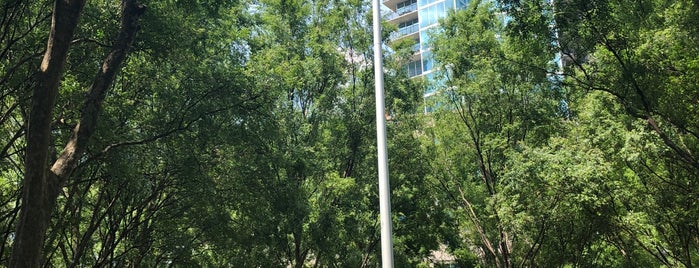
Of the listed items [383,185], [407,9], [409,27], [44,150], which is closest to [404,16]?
[407,9]

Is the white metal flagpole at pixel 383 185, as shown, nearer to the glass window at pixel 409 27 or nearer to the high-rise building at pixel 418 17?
the high-rise building at pixel 418 17

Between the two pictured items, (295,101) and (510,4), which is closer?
(510,4)

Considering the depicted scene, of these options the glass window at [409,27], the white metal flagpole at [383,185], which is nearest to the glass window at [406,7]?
the glass window at [409,27]

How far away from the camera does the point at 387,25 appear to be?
19438mm

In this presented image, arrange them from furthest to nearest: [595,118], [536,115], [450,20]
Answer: [450,20] → [536,115] → [595,118]

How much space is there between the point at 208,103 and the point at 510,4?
609cm

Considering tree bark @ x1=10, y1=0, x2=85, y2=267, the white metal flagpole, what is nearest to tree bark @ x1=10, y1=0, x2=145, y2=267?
tree bark @ x1=10, y1=0, x2=85, y2=267

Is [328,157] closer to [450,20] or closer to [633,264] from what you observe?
[450,20]

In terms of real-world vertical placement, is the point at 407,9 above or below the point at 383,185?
above

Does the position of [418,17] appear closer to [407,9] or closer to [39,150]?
[407,9]

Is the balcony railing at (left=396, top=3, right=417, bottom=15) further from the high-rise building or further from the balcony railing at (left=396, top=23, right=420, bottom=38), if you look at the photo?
the balcony railing at (left=396, top=23, right=420, bottom=38)

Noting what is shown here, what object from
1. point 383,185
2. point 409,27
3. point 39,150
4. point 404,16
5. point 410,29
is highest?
point 404,16

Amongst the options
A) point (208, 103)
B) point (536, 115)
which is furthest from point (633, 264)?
point (208, 103)

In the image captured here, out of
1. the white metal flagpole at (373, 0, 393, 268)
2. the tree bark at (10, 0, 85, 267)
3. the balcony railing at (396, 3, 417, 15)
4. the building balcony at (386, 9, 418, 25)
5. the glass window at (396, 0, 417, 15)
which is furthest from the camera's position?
the glass window at (396, 0, 417, 15)
